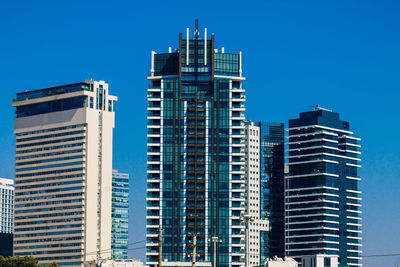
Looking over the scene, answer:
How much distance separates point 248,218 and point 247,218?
1153 mm

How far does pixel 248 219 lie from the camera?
548 feet

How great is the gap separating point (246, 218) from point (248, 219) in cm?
208

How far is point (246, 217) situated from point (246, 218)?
0.21 metres

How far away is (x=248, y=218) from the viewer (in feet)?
547

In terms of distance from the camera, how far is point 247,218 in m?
166

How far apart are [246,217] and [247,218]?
0.70 meters

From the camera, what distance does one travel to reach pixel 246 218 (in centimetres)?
16500

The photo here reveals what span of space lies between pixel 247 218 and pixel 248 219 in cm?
131

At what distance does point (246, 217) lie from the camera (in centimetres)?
16512

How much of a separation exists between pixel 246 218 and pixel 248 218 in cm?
193
